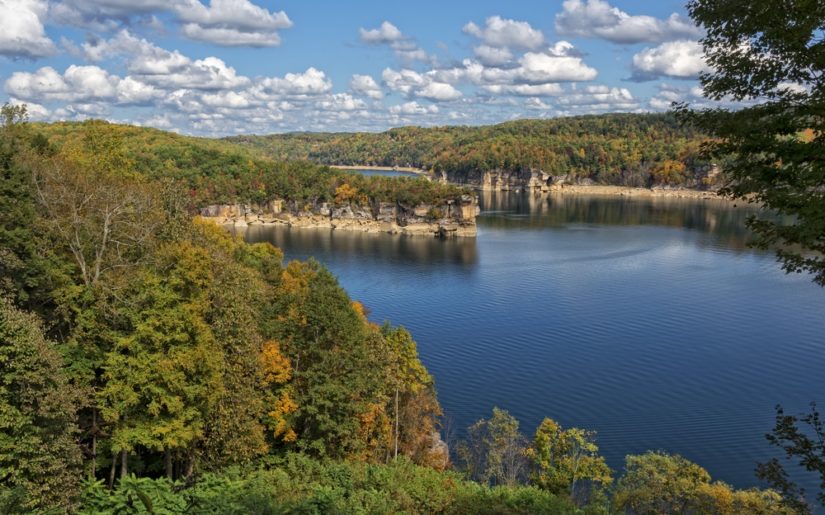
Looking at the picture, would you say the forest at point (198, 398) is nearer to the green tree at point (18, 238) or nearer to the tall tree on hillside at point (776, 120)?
the green tree at point (18, 238)

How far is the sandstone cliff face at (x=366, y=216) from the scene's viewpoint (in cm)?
10331

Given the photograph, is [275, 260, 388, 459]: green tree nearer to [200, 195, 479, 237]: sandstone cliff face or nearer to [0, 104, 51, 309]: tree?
[0, 104, 51, 309]: tree

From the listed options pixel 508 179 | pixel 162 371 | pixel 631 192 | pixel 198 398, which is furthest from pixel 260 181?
pixel 162 371

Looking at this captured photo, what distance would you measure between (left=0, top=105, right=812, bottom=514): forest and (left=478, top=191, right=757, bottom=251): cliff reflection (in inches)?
2780

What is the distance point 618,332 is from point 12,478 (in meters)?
40.9

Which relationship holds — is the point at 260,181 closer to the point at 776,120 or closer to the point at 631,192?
the point at 631,192

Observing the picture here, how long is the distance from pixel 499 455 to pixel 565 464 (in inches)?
98.7

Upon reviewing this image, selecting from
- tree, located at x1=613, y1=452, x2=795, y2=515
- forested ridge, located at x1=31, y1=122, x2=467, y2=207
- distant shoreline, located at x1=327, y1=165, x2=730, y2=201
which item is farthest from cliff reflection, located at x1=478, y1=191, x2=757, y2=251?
tree, located at x1=613, y1=452, x2=795, y2=515

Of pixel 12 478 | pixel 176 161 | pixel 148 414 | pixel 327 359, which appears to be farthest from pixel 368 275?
pixel 176 161

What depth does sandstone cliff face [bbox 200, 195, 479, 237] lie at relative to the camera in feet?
339

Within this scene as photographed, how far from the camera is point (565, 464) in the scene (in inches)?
952

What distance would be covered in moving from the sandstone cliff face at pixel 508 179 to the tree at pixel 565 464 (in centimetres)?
15820

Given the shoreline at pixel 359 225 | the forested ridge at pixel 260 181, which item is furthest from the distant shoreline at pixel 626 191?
the shoreline at pixel 359 225

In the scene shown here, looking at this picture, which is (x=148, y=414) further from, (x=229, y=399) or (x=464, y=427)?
(x=464, y=427)
